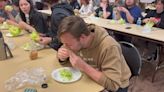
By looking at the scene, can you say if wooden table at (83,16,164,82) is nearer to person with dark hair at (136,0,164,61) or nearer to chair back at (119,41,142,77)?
person with dark hair at (136,0,164,61)

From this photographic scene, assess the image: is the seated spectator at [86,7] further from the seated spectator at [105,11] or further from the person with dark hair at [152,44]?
the person with dark hair at [152,44]

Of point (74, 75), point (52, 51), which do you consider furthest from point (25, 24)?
point (74, 75)

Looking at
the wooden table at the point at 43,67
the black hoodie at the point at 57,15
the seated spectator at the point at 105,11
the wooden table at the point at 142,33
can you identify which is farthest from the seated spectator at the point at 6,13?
the seated spectator at the point at 105,11

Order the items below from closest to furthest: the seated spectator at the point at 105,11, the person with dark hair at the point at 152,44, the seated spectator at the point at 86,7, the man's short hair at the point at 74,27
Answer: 1. the man's short hair at the point at 74,27
2. the person with dark hair at the point at 152,44
3. the seated spectator at the point at 105,11
4. the seated spectator at the point at 86,7

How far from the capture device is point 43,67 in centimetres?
162

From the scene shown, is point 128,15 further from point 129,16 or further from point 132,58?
point 132,58

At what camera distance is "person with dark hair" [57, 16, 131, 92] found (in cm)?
128

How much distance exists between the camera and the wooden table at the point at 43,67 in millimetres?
1326

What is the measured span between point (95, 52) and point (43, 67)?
1.50ft

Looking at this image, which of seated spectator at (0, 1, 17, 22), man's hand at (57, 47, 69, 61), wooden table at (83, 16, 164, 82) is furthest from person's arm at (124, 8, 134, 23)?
man's hand at (57, 47, 69, 61)

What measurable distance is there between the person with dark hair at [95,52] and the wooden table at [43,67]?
0.07m

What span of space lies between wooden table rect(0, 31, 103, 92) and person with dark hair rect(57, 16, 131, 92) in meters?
0.07

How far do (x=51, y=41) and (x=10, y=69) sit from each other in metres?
0.61

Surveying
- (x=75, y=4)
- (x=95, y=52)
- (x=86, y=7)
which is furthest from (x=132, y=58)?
(x=75, y=4)
